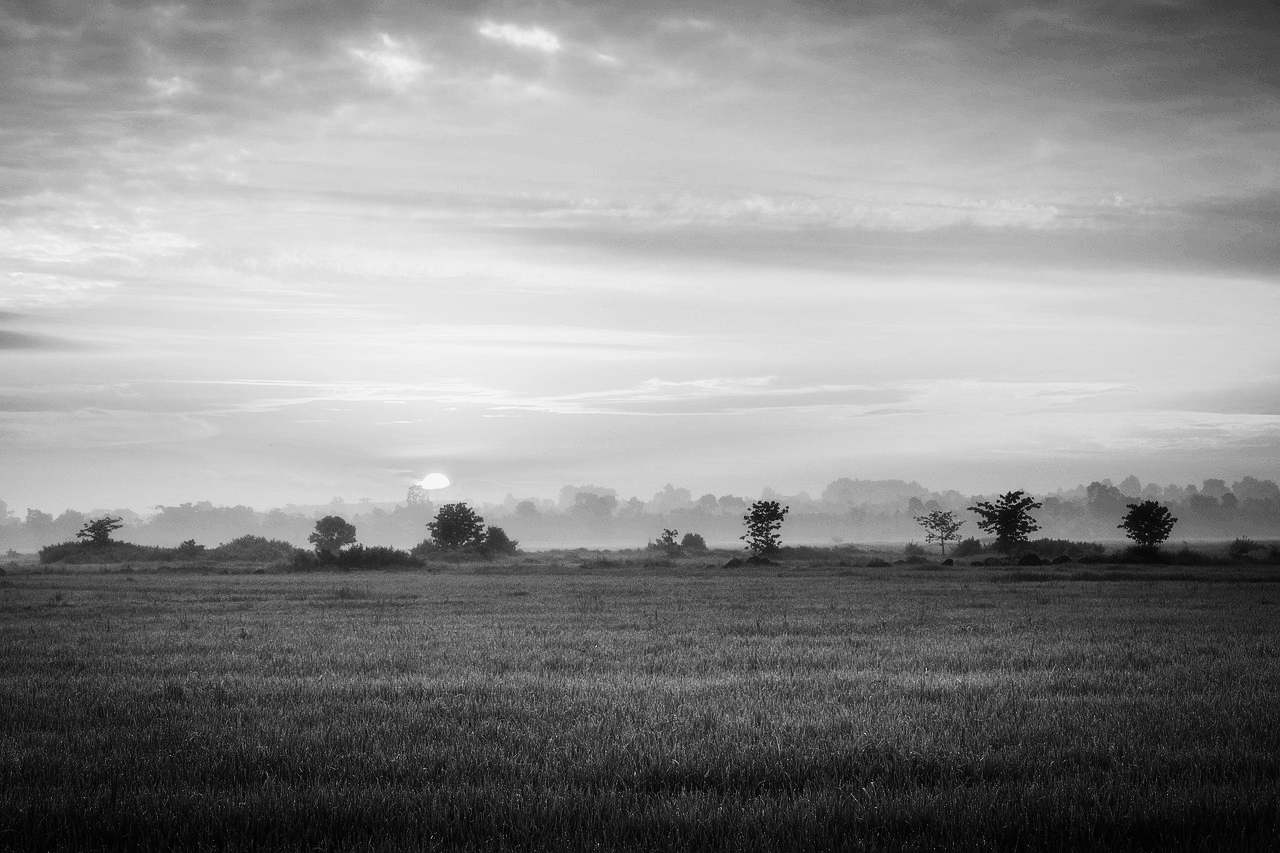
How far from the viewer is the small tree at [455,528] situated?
330ft

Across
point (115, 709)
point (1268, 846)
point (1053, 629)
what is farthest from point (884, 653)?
point (115, 709)

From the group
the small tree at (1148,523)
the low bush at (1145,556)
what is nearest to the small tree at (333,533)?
the low bush at (1145,556)

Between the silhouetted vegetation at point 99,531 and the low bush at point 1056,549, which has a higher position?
the silhouetted vegetation at point 99,531

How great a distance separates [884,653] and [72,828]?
524 inches

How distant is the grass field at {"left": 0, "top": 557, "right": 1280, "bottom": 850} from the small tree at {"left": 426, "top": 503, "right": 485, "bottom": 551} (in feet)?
267

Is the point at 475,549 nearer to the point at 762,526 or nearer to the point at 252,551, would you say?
the point at 252,551

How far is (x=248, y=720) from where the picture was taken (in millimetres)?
9938

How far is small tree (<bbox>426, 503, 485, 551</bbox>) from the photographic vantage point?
330 feet

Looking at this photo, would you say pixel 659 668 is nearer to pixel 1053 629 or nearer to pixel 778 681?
pixel 778 681

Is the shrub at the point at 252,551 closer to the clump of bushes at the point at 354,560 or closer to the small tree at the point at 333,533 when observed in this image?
the small tree at the point at 333,533

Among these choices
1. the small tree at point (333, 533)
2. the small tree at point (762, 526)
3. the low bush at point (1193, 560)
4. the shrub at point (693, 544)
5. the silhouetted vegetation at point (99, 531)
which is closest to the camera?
the low bush at point (1193, 560)

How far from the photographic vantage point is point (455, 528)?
100875 millimetres

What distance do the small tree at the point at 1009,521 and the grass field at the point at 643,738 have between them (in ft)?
238

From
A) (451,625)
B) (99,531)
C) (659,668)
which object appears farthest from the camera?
(99,531)
